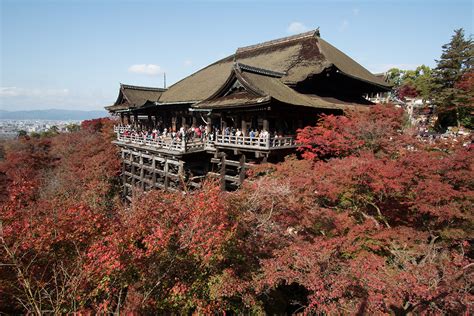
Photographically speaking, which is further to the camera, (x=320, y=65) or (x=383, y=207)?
(x=320, y=65)

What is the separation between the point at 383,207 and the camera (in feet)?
30.9

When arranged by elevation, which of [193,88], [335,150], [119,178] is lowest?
[119,178]

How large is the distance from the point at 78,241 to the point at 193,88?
19069 millimetres

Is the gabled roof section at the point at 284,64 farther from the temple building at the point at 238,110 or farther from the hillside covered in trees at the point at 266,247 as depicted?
the hillside covered in trees at the point at 266,247

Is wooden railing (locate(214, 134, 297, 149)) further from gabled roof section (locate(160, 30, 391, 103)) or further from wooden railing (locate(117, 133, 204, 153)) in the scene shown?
Answer: gabled roof section (locate(160, 30, 391, 103))

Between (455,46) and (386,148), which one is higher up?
(455,46)

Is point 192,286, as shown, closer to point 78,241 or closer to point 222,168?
point 78,241

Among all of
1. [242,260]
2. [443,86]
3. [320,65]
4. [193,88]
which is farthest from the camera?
[443,86]

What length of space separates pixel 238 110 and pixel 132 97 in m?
13.5

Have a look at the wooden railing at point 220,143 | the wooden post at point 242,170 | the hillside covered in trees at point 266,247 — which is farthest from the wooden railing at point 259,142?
the hillside covered in trees at point 266,247

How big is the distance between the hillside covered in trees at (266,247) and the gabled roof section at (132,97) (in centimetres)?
1647

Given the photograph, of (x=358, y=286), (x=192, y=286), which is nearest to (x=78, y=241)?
(x=192, y=286)

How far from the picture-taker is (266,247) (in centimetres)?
791

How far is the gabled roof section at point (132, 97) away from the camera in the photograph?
23.3 meters
